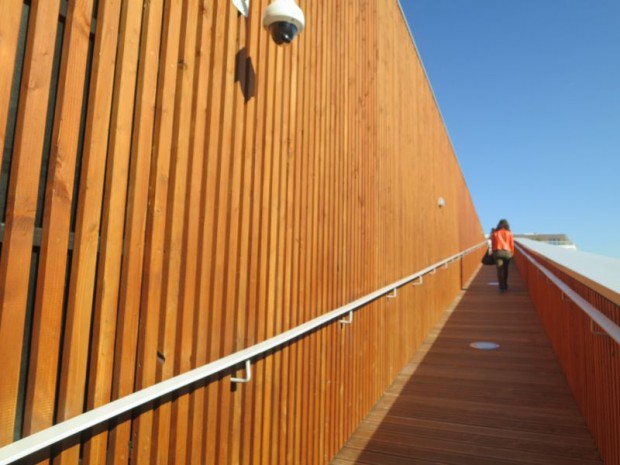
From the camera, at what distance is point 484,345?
514 centimetres

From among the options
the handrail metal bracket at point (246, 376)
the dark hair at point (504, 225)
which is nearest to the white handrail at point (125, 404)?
the handrail metal bracket at point (246, 376)

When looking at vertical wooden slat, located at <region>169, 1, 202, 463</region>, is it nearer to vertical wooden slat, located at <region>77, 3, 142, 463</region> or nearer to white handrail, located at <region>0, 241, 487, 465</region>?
white handrail, located at <region>0, 241, 487, 465</region>

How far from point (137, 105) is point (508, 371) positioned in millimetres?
4336

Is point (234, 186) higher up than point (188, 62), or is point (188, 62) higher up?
point (188, 62)

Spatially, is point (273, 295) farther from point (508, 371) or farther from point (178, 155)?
point (508, 371)

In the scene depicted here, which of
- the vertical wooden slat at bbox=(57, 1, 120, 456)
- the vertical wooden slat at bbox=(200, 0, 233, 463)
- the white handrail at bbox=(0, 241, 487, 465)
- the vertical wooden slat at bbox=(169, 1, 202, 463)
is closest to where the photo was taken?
the white handrail at bbox=(0, 241, 487, 465)

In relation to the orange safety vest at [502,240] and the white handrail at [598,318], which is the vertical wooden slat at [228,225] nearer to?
the white handrail at [598,318]

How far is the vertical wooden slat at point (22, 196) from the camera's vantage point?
90 cm

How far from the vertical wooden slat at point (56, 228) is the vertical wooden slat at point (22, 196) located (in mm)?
38

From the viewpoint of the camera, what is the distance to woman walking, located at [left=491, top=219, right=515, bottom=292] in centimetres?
884

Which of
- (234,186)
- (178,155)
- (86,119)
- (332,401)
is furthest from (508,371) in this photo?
(86,119)

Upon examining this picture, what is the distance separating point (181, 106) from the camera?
1.38 m

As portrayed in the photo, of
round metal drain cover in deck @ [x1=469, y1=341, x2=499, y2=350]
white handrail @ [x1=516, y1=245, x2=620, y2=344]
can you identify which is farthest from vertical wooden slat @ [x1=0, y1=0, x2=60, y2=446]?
round metal drain cover in deck @ [x1=469, y1=341, x2=499, y2=350]

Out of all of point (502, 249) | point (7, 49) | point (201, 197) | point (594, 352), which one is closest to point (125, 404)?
point (201, 197)
